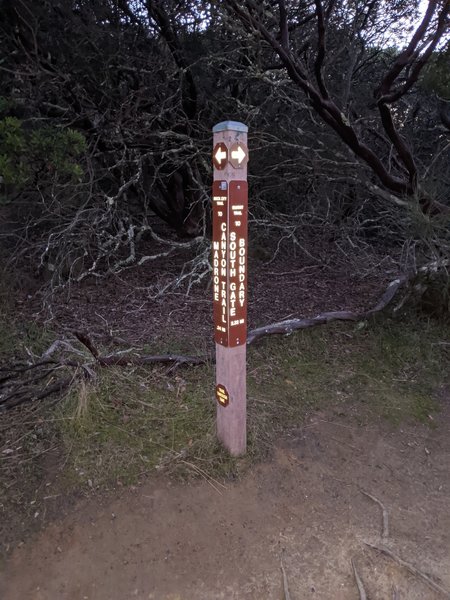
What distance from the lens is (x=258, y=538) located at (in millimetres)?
2371

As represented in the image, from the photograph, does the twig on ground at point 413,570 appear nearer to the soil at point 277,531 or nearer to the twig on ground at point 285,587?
the soil at point 277,531

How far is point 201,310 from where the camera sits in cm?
533

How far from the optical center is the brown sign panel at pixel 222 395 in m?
2.69

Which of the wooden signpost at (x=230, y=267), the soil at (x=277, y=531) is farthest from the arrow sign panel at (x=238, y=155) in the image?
the soil at (x=277, y=531)

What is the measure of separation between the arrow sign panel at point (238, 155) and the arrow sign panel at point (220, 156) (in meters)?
0.03

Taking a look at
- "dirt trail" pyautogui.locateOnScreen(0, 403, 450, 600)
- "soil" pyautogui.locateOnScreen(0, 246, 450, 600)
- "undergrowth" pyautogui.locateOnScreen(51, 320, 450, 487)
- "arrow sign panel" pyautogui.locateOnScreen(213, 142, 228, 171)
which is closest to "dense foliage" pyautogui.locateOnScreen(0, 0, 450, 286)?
"undergrowth" pyautogui.locateOnScreen(51, 320, 450, 487)

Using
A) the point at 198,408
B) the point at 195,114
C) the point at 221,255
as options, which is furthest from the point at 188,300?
the point at 221,255

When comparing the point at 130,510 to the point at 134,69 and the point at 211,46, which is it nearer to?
the point at 134,69

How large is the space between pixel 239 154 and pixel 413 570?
7.17 ft

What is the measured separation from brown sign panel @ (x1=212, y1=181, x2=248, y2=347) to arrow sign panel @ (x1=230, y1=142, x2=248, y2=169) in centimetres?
9

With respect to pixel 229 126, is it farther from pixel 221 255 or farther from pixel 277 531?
pixel 277 531

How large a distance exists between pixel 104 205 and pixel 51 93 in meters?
1.46

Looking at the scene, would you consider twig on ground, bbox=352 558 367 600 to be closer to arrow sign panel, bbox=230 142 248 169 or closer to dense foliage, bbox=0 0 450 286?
arrow sign panel, bbox=230 142 248 169

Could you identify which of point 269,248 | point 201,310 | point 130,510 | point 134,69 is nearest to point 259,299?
point 201,310
